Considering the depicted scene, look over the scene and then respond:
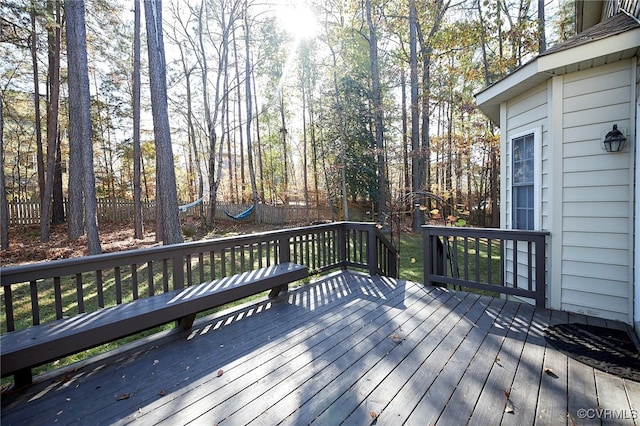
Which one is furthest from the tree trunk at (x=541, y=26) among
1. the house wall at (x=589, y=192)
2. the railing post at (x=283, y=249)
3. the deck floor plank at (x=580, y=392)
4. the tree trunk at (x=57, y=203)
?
the tree trunk at (x=57, y=203)

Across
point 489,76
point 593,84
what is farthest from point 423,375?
point 489,76

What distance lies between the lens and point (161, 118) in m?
6.58

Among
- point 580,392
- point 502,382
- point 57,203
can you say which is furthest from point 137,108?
point 580,392

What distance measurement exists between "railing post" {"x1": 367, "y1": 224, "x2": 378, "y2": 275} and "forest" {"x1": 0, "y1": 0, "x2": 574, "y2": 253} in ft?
4.23

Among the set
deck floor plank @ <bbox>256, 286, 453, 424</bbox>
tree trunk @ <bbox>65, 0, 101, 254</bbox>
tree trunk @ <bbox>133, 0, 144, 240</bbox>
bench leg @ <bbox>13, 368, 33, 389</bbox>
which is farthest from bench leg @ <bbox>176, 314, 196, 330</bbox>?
tree trunk @ <bbox>133, 0, 144, 240</bbox>

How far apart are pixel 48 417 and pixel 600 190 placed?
4.72 m

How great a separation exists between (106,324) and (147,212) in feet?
41.3

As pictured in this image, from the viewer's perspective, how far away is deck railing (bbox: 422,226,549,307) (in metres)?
3.33

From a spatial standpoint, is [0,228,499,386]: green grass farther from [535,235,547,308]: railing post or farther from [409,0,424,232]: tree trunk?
[409,0,424,232]: tree trunk

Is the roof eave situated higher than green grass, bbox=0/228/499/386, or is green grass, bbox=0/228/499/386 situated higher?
the roof eave

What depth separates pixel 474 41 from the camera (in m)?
8.36

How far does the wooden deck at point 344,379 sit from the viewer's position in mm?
1721

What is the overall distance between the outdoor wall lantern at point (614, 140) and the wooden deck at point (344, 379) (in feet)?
5.52

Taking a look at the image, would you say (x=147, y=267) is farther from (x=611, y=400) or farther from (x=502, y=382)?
(x=611, y=400)
